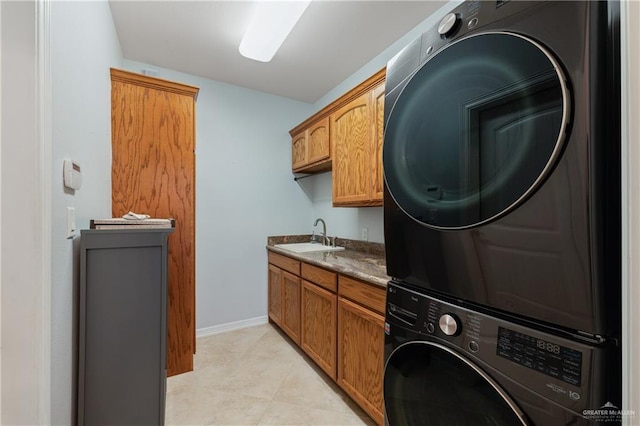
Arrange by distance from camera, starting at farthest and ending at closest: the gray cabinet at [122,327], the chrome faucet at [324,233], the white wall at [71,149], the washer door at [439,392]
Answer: the chrome faucet at [324,233] → the gray cabinet at [122,327] → the white wall at [71,149] → the washer door at [439,392]

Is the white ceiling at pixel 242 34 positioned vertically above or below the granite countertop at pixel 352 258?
above

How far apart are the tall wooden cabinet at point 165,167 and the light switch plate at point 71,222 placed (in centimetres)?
82

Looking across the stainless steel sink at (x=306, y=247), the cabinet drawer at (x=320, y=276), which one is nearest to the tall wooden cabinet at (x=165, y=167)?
the cabinet drawer at (x=320, y=276)

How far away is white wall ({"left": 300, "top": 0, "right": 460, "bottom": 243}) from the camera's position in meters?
2.02

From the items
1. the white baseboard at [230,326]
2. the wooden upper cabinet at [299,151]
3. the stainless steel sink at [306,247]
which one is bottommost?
the white baseboard at [230,326]

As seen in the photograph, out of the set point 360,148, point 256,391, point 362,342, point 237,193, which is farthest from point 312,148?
point 256,391

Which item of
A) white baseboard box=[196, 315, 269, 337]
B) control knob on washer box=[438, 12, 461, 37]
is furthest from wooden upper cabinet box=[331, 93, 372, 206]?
white baseboard box=[196, 315, 269, 337]

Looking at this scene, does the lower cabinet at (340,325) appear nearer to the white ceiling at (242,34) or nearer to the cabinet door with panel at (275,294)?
the cabinet door with panel at (275,294)

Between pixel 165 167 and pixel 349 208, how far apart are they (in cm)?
162

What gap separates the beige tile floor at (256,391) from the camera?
1.61m

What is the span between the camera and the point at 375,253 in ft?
7.66

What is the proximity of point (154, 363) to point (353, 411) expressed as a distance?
1.18 metres

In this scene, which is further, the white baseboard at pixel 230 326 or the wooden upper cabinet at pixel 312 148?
the white baseboard at pixel 230 326

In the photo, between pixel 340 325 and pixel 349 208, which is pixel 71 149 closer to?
pixel 340 325
